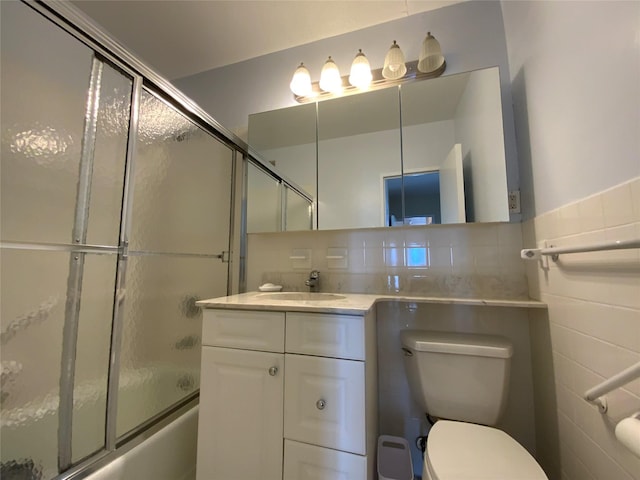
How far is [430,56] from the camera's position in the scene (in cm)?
131

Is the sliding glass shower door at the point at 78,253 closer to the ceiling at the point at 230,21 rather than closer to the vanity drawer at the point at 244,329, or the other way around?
the vanity drawer at the point at 244,329

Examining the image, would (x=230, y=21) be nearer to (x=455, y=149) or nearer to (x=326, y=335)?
(x=455, y=149)

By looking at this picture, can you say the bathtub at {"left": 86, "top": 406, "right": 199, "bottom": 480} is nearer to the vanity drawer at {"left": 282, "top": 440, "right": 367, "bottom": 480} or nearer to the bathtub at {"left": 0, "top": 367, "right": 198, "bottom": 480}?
the bathtub at {"left": 0, "top": 367, "right": 198, "bottom": 480}

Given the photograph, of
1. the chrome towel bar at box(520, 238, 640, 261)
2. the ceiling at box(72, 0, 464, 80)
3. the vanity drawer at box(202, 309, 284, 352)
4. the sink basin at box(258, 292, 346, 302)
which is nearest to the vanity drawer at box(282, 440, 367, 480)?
the vanity drawer at box(202, 309, 284, 352)

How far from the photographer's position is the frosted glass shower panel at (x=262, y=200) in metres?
1.59

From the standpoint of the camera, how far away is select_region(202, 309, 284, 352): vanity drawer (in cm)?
96

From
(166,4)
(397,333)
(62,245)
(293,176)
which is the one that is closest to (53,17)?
(62,245)

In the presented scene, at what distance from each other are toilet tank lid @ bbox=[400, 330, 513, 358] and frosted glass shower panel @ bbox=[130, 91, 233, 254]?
113 centimetres

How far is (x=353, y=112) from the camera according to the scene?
4.74 feet

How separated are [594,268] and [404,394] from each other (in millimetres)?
926

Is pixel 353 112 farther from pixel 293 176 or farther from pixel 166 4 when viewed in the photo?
pixel 166 4

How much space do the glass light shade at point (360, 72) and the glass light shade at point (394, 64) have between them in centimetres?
9

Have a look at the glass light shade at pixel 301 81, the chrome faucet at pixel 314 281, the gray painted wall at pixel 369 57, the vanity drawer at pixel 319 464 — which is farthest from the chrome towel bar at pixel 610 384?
the glass light shade at pixel 301 81

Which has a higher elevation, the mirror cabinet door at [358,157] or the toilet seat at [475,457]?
the mirror cabinet door at [358,157]
